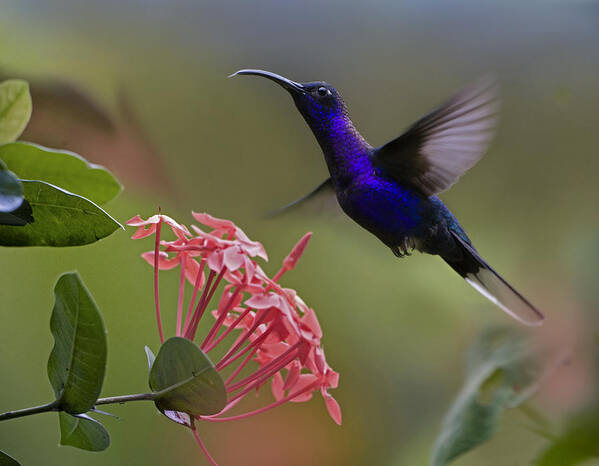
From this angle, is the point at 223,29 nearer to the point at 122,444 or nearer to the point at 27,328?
the point at 27,328

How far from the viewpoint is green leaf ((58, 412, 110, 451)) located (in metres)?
0.44

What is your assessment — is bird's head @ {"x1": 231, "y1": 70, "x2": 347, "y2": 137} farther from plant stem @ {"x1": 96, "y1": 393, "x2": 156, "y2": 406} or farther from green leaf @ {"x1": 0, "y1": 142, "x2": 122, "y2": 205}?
plant stem @ {"x1": 96, "y1": 393, "x2": 156, "y2": 406}

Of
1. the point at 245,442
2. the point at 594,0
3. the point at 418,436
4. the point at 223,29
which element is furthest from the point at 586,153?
the point at 245,442

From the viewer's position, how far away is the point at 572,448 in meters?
0.79

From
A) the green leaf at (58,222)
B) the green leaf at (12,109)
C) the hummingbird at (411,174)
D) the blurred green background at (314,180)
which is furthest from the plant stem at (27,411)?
the blurred green background at (314,180)

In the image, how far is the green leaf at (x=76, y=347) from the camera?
39cm

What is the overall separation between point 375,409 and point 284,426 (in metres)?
0.30

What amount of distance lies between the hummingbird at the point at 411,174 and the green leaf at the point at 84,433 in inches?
17.3

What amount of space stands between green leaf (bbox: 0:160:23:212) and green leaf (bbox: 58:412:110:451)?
0.16 metres

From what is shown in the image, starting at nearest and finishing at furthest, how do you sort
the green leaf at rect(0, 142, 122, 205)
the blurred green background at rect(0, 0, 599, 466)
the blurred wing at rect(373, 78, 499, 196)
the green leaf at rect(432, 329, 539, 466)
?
the green leaf at rect(0, 142, 122, 205)
the blurred wing at rect(373, 78, 499, 196)
the green leaf at rect(432, 329, 539, 466)
the blurred green background at rect(0, 0, 599, 466)

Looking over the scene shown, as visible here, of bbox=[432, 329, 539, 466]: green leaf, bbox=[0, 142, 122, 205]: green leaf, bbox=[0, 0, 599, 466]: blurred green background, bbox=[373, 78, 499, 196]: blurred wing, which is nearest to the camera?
bbox=[0, 142, 122, 205]: green leaf

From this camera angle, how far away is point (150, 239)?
166 centimetres

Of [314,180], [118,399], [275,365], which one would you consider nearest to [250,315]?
[275,365]

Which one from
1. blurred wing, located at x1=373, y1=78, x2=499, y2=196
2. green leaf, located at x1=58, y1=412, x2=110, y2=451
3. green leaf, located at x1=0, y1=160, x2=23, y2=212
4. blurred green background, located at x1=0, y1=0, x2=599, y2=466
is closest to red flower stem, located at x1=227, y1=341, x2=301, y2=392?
green leaf, located at x1=58, y1=412, x2=110, y2=451
